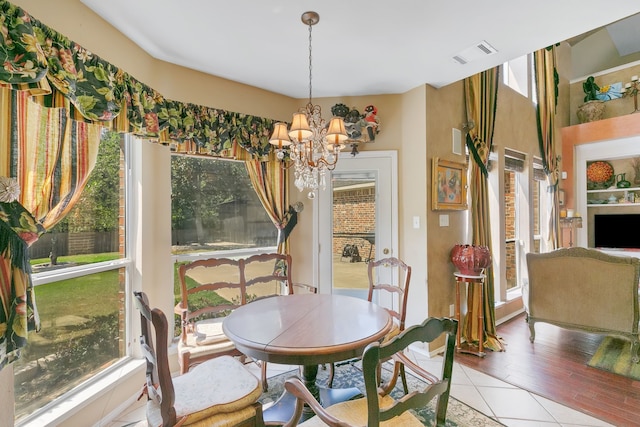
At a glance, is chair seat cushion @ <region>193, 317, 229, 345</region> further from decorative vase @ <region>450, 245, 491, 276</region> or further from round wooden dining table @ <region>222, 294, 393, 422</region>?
decorative vase @ <region>450, 245, 491, 276</region>

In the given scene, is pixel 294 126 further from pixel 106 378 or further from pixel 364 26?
pixel 106 378

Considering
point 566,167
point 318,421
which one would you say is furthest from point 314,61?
point 566,167

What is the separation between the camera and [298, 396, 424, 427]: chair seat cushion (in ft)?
4.40

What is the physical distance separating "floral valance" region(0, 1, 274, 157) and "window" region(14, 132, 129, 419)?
0.36m

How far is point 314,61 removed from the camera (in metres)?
2.69

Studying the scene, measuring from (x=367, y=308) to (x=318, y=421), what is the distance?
833 mm

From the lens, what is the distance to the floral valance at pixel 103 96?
1.41 metres

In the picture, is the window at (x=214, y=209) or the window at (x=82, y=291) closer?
the window at (x=82, y=291)

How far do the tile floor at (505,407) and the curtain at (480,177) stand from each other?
803 mm

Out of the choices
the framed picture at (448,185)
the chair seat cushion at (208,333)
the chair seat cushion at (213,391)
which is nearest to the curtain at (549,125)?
the framed picture at (448,185)

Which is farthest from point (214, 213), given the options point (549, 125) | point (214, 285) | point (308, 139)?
point (549, 125)

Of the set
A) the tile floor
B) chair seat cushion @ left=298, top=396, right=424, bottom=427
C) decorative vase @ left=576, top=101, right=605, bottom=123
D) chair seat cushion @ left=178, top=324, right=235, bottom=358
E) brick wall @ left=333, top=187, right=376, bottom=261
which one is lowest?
the tile floor

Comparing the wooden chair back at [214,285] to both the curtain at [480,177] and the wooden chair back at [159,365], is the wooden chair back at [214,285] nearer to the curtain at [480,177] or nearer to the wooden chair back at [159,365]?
the wooden chair back at [159,365]

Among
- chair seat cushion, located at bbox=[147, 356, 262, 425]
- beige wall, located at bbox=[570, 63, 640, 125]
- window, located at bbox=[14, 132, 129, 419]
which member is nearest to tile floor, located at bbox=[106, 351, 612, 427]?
window, located at bbox=[14, 132, 129, 419]
